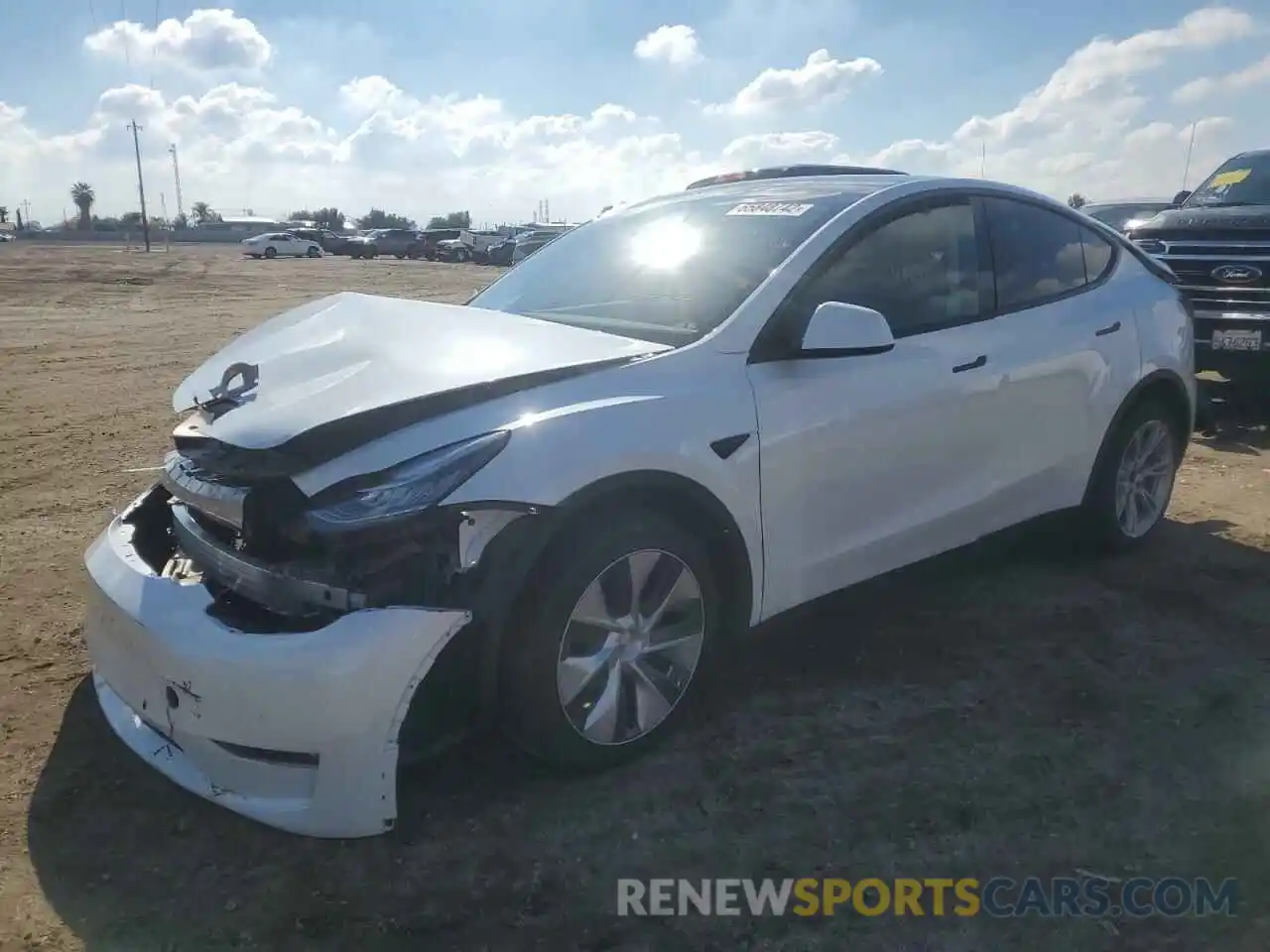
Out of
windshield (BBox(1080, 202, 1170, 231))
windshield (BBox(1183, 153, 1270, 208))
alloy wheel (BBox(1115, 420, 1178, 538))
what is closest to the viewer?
alloy wheel (BBox(1115, 420, 1178, 538))

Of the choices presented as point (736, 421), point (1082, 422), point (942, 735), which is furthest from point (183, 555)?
point (1082, 422)

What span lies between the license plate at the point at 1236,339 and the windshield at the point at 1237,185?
5.06 ft

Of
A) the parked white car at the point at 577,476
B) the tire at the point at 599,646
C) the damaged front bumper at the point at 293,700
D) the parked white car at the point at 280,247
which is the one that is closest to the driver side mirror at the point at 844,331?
Result: the parked white car at the point at 577,476

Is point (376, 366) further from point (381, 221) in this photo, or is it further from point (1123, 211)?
point (381, 221)

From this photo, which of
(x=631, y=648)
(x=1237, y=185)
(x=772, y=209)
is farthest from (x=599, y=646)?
(x=1237, y=185)

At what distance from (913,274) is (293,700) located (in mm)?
2633

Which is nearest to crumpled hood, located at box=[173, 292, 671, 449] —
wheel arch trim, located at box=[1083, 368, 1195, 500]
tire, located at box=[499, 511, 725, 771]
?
tire, located at box=[499, 511, 725, 771]

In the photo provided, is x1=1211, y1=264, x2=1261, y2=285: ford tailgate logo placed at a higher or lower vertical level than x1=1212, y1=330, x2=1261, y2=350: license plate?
higher

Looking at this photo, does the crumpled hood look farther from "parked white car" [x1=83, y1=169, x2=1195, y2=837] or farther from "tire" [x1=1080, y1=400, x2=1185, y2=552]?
"tire" [x1=1080, y1=400, x2=1185, y2=552]

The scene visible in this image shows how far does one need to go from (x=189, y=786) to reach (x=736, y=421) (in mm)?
1790

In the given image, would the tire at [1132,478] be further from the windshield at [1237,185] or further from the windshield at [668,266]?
the windshield at [1237,185]

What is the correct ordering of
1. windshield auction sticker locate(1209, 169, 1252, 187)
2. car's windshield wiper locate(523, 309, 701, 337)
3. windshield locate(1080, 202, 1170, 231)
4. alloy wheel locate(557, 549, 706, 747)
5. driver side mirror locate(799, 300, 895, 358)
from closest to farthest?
alloy wheel locate(557, 549, 706, 747), driver side mirror locate(799, 300, 895, 358), car's windshield wiper locate(523, 309, 701, 337), windshield auction sticker locate(1209, 169, 1252, 187), windshield locate(1080, 202, 1170, 231)

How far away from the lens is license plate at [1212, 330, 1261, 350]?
7.52m

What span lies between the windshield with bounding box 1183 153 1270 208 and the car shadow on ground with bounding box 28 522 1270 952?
6.28m
